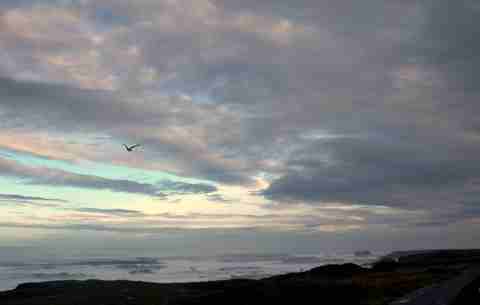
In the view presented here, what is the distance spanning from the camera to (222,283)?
55.4 meters

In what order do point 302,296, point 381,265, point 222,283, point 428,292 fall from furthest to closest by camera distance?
point 381,265, point 222,283, point 302,296, point 428,292

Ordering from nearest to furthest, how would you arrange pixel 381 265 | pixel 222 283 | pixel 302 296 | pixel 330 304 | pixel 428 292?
1. pixel 428 292
2. pixel 330 304
3. pixel 302 296
4. pixel 222 283
5. pixel 381 265

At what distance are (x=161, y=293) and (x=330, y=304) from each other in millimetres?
17433

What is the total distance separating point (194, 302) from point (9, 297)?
2076 centimetres

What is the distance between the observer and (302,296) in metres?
42.8

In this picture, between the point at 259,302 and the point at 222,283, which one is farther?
the point at 222,283

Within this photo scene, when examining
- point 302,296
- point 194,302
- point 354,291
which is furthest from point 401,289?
point 194,302

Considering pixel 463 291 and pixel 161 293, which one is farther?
pixel 161 293

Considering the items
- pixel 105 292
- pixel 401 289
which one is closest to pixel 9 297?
pixel 105 292

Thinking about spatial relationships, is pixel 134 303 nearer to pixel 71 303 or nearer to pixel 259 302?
pixel 71 303

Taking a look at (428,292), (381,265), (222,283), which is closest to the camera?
(428,292)

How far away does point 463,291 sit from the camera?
110 feet

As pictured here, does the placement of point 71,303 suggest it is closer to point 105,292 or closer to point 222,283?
point 105,292

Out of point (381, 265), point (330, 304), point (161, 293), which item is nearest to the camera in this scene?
point (330, 304)
